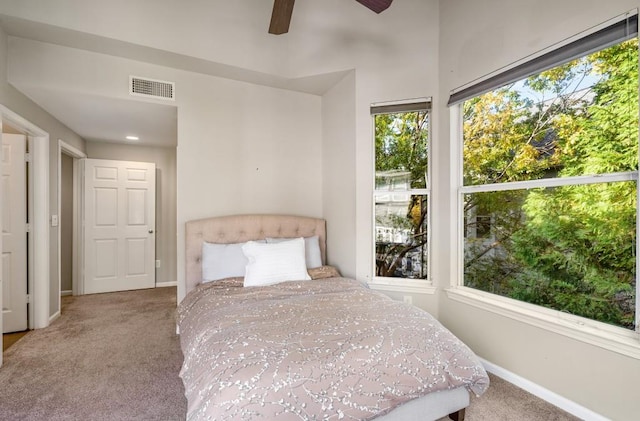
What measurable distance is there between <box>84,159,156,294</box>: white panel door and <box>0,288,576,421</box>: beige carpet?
1.16 metres

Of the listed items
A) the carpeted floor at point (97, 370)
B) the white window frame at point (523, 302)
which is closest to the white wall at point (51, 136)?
the carpeted floor at point (97, 370)

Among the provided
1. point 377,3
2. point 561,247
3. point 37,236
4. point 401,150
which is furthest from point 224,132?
point 561,247

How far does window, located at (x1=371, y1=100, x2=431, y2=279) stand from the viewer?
2746mm

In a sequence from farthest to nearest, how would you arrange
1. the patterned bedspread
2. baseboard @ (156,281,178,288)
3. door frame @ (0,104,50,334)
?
baseboard @ (156,281,178,288), door frame @ (0,104,50,334), the patterned bedspread

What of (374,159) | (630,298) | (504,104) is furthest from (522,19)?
(630,298)

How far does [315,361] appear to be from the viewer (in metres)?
1.25

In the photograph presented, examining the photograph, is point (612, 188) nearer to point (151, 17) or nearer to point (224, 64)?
point (224, 64)

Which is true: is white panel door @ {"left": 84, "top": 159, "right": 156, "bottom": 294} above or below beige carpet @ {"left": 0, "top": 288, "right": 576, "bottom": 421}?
above

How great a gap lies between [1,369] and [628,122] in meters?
4.39

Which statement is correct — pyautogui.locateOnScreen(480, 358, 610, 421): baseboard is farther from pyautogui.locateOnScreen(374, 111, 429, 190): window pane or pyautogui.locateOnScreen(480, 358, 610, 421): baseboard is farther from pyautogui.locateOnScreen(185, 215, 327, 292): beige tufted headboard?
pyautogui.locateOnScreen(185, 215, 327, 292): beige tufted headboard

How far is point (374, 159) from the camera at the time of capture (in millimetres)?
Result: 2834

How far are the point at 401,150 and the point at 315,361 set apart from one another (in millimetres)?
2130

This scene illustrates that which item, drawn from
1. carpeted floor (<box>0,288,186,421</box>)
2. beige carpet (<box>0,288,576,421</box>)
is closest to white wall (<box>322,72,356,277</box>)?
beige carpet (<box>0,288,576,421</box>)

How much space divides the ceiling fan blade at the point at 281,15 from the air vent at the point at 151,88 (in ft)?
4.32
